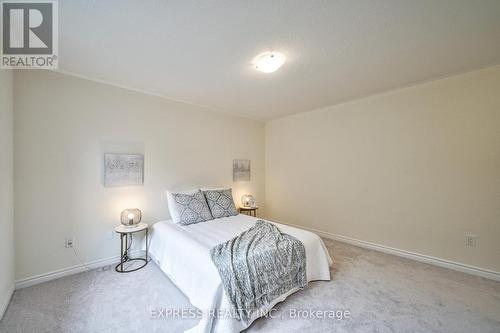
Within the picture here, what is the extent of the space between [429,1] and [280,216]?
3.82 meters

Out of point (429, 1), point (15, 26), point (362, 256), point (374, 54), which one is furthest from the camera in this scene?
point (362, 256)

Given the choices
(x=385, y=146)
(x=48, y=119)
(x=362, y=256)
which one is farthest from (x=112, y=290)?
(x=385, y=146)

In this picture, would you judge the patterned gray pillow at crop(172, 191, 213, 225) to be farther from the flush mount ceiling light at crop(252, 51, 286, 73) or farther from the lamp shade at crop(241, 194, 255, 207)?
the flush mount ceiling light at crop(252, 51, 286, 73)

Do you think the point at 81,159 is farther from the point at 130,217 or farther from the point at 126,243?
the point at 126,243

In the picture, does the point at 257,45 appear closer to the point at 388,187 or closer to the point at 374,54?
the point at 374,54

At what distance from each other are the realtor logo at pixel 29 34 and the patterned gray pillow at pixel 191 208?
1989 millimetres

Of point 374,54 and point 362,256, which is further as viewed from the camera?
point 362,256

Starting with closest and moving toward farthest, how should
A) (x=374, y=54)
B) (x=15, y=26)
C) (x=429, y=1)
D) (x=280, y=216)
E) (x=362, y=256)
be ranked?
(x=429, y=1) < (x=15, y=26) < (x=374, y=54) < (x=362, y=256) < (x=280, y=216)

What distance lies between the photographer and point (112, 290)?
6.77 ft

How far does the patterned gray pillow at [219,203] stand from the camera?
10.0 feet

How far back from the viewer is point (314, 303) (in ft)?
6.16

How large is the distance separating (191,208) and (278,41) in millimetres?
2264

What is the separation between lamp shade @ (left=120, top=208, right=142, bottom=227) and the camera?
258 cm

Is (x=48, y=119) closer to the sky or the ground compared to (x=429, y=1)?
closer to the ground
